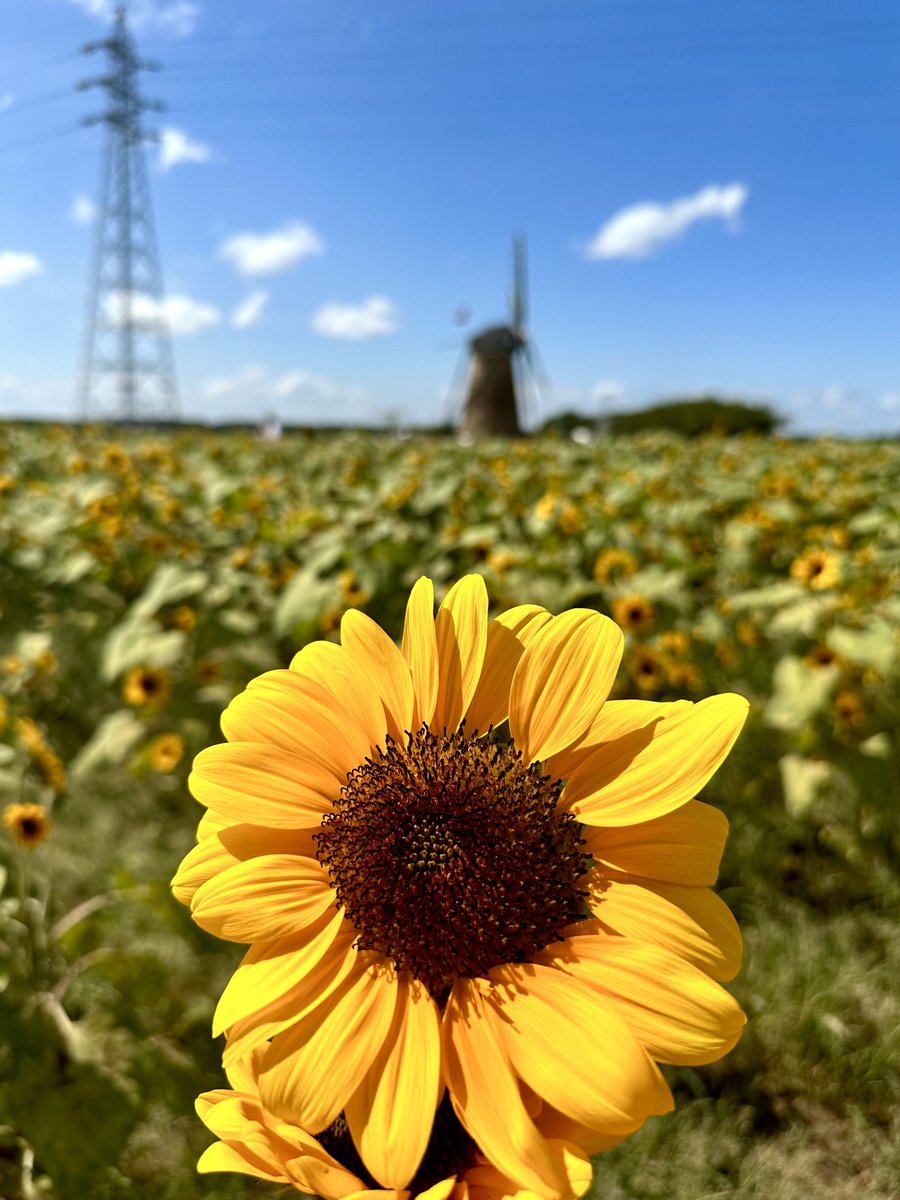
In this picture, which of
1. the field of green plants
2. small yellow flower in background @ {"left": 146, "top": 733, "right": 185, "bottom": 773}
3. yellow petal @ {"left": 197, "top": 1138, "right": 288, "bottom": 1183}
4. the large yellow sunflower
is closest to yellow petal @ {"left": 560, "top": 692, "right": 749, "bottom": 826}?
the large yellow sunflower

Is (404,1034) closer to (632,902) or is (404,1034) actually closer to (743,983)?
(632,902)

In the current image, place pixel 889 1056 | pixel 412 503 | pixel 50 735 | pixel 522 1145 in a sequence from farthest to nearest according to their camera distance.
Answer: pixel 412 503 < pixel 50 735 < pixel 889 1056 < pixel 522 1145

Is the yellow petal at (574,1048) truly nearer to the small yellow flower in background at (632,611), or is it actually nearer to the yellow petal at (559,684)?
the yellow petal at (559,684)

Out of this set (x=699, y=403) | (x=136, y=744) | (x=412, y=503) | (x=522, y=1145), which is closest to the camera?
(x=522, y=1145)

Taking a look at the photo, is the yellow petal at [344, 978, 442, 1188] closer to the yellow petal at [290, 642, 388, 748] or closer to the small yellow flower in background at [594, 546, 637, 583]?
the yellow petal at [290, 642, 388, 748]

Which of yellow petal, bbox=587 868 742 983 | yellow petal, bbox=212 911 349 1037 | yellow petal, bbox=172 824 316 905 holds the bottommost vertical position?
yellow petal, bbox=212 911 349 1037

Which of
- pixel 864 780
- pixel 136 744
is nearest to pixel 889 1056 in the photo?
pixel 864 780
